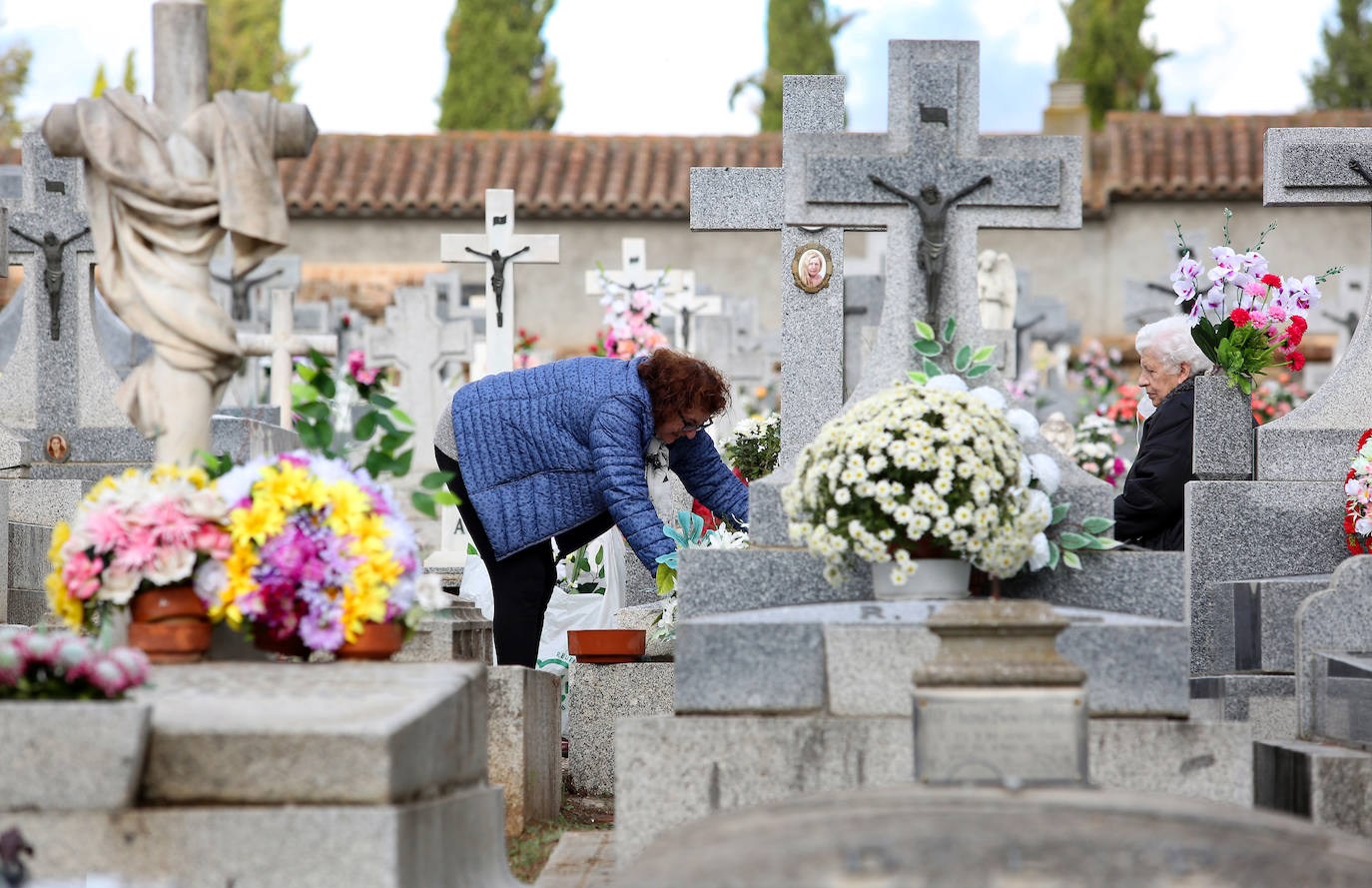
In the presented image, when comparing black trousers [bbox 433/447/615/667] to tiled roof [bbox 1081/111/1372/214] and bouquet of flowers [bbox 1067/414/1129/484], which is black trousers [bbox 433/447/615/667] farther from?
tiled roof [bbox 1081/111/1372/214]

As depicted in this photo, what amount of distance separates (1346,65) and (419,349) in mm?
26864

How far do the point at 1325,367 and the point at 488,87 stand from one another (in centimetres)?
1651

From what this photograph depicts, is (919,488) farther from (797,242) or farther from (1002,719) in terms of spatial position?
(797,242)

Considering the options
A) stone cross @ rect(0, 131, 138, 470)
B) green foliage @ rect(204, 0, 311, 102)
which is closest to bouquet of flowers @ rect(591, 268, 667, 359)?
stone cross @ rect(0, 131, 138, 470)

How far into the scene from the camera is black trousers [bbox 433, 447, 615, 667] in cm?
618

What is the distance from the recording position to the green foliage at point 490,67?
1256 inches

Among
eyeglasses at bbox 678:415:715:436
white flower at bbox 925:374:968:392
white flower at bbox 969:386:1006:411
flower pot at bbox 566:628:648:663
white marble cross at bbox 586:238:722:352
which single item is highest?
white marble cross at bbox 586:238:722:352

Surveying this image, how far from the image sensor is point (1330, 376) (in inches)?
255

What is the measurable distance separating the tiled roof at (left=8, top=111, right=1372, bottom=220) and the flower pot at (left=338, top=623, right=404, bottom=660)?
1834 centimetres

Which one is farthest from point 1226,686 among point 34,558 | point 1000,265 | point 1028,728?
point 1000,265

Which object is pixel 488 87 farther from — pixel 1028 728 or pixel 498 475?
pixel 1028 728

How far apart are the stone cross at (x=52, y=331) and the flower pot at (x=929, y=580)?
534 centimetres

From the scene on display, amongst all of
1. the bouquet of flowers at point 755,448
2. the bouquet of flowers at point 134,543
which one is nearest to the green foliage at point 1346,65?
the bouquet of flowers at point 755,448

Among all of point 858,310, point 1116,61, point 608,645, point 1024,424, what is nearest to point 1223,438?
point 1024,424
